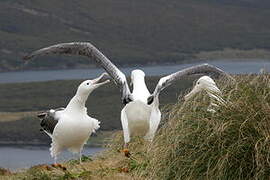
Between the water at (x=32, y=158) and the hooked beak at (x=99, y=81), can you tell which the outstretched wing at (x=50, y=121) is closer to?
the water at (x=32, y=158)

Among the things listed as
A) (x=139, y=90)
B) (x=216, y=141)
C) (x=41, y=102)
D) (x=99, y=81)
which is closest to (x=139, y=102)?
(x=139, y=90)

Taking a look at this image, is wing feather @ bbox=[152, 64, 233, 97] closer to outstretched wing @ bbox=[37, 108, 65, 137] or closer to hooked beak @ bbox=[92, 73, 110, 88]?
hooked beak @ bbox=[92, 73, 110, 88]

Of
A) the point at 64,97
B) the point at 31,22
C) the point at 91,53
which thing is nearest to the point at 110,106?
the point at 64,97

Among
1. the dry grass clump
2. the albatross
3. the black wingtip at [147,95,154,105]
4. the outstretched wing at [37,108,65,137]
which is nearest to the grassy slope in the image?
the albatross

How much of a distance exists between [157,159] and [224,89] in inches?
45.0

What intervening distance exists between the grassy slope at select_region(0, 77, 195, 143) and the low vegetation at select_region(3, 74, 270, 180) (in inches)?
2304

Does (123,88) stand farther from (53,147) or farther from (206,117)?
(206,117)

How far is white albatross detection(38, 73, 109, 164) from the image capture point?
1304cm

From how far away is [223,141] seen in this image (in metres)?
9.16

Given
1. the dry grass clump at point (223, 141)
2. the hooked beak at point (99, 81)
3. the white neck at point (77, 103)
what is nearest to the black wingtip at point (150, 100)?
the hooked beak at point (99, 81)

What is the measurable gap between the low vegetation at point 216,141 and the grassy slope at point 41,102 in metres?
58.5

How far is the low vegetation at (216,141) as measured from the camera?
9.04m

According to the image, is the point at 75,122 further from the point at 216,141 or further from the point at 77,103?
the point at 216,141

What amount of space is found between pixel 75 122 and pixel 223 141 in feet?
13.9
